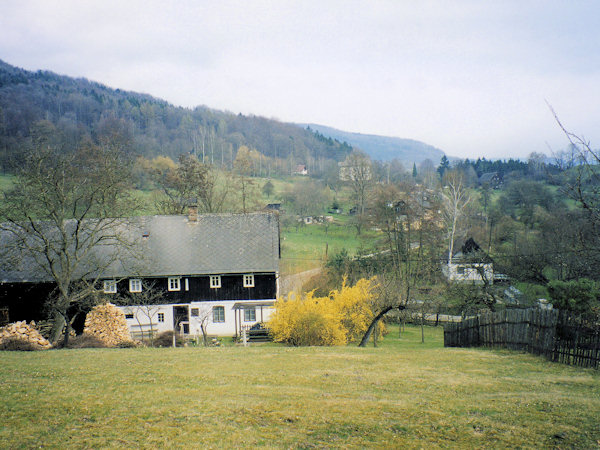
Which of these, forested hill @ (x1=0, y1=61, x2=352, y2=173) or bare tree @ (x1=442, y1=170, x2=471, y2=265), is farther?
forested hill @ (x1=0, y1=61, x2=352, y2=173)

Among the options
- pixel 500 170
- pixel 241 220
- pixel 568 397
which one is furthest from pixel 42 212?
pixel 500 170

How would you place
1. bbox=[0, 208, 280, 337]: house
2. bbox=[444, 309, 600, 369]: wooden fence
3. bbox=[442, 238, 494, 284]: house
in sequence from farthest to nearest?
bbox=[442, 238, 494, 284]: house, bbox=[0, 208, 280, 337]: house, bbox=[444, 309, 600, 369]: wooden fence

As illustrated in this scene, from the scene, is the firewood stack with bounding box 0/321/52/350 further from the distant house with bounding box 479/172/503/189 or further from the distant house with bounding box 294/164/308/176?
the distant house with bounding box 294/164/308/176

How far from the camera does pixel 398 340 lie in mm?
28953

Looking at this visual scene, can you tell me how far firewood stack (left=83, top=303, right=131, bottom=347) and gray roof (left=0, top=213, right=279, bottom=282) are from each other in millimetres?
4065

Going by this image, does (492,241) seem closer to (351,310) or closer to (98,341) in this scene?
(351,310)

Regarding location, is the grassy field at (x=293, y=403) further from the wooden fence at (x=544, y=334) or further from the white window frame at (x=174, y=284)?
the white window frame at (x=174, y=284)

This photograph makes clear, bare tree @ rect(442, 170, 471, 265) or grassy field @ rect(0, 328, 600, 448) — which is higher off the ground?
bare tree @ rect(442, 170, 471, 265)

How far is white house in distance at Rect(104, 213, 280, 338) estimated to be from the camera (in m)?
29.3

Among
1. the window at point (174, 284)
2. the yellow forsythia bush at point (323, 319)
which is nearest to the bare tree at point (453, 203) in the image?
the yellow forsythia bush at point (323, 319)

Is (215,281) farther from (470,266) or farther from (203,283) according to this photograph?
(470,266)

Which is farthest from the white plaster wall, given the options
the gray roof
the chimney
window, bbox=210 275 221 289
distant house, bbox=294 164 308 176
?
distant house, bbox=294 164 308 176

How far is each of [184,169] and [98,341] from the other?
1055 inches

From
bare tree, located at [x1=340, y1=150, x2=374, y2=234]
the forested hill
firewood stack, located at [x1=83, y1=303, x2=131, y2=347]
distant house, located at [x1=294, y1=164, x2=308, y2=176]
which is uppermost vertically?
the forested hill
